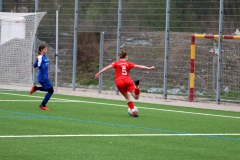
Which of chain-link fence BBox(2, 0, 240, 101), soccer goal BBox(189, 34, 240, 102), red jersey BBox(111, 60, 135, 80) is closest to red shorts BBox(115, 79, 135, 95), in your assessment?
red jersey BBox(111, 60, 135, 80)

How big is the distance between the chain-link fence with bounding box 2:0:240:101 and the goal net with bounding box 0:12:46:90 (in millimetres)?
3345

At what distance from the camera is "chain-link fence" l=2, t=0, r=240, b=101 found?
68.7 ft

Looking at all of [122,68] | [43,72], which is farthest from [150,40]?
[122,68]

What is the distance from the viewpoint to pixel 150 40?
23.0 metres

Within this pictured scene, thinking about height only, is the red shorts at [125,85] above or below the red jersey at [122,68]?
below

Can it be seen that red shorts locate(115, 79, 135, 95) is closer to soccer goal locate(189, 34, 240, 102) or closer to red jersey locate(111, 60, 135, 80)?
red jersey locate(111, 60, 135, 80)

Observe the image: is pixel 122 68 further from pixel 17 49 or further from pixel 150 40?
pixel 150 40

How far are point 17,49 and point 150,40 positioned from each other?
16.1 feet

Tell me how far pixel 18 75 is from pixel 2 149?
1234 centimetres

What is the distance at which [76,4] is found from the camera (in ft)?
81.6

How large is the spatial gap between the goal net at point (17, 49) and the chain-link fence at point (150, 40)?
3.35 m

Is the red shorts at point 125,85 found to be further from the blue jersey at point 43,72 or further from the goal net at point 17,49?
the goal net at point 17,49

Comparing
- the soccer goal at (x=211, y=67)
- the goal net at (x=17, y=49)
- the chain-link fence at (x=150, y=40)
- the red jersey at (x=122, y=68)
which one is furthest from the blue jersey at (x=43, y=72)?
the chain-link fence at (x=150, y=40)

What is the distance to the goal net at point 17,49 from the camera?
21.8 meters
